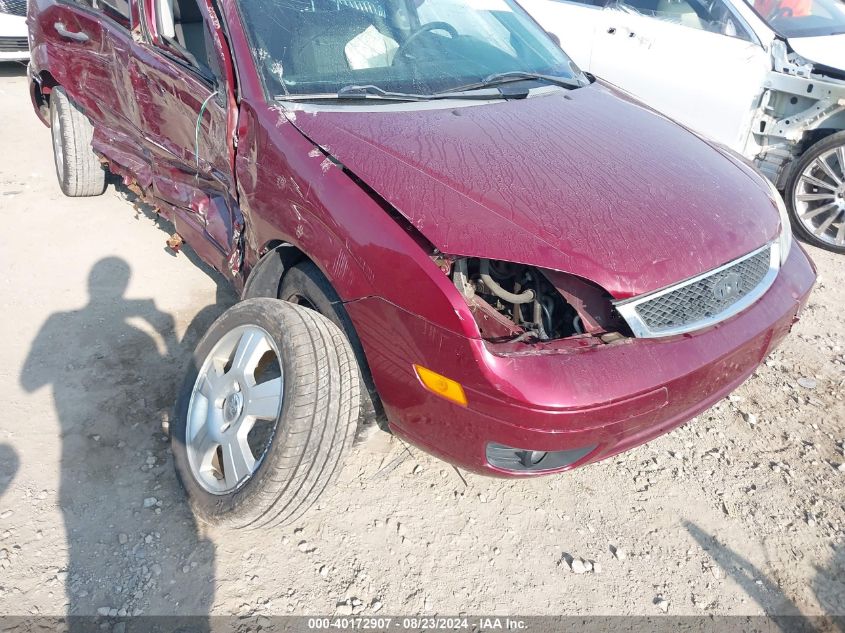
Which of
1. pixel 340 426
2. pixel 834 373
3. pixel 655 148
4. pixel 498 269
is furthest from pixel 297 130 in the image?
pixel 834 373

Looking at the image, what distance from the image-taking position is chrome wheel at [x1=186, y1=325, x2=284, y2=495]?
208 cm

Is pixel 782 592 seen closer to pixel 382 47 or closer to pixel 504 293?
pixel 504 293

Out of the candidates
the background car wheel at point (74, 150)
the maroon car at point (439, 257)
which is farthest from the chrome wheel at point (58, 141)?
the maroon car at point (439, 257)

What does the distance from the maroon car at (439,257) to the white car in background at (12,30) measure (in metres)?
5.62

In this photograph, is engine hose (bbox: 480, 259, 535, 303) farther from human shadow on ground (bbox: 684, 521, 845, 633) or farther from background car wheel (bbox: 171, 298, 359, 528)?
human shadow on ground (bbox: 684, 521, 845, 633)

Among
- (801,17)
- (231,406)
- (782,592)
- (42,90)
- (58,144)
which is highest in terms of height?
(801,17)

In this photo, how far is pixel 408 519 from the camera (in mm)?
Result: 2301

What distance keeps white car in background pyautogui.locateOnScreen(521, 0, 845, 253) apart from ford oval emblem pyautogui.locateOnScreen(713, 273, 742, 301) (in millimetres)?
2784

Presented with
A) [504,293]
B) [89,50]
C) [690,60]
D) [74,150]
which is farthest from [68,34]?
[690,60]

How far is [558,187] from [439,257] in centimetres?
49

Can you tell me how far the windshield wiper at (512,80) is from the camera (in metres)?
2.57

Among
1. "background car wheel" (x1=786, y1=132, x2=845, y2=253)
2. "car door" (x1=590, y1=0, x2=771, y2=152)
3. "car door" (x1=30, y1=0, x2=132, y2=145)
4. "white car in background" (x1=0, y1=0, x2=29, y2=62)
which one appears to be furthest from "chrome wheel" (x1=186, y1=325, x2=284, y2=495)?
"white car in background" (x1=0, y1=0, x2=29, y2=62)

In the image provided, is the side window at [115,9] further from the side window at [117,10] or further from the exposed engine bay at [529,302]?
the exposed engine bay at [529,302]

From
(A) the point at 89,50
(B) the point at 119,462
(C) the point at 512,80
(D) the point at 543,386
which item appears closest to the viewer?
(D) the point at 543,386
